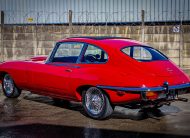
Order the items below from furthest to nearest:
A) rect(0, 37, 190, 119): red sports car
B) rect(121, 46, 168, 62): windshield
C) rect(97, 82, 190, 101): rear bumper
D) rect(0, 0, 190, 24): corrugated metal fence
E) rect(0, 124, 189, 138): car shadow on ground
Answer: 1. rect(0, 0, 190, 24): corrugated metal fence
2. rect(121, 46, 168, 62): windshield
3. rect(0, 37, 190, 119): red sports car
4. rect(97, 82, 190, 101): rear bumper
5. rect(0, 124, 189, 138): car shadow on ground

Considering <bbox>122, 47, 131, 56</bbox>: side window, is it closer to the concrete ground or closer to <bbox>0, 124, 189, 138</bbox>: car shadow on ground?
the concrete ground

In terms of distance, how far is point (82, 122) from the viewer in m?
7.44

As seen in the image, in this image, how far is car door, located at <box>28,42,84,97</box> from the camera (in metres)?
8.16

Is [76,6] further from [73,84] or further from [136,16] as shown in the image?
[73,84]

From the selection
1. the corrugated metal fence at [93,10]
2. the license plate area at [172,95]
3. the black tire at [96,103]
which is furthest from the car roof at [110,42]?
the corrugated metal fence at [93,10]

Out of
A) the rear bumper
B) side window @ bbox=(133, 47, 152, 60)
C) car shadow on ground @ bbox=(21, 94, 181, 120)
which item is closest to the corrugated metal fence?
side window @ bbox=(133, 47, 152, 60)

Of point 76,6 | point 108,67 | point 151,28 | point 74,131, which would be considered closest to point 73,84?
point 108,67

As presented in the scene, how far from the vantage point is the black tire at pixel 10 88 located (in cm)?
993

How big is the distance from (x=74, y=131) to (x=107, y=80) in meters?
1.12

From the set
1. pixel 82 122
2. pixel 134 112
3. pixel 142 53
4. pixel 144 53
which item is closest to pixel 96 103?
pixel 82 122

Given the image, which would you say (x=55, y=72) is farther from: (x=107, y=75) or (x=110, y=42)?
(x=107, y=75)

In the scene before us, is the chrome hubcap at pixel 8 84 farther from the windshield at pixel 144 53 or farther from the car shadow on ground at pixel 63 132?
the windshield at pixel 144 53

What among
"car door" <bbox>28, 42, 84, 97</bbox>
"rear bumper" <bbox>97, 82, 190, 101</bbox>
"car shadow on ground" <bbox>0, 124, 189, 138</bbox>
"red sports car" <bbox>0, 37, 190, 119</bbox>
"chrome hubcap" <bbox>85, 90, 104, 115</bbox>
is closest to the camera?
"car shadow on ground" <bbox>0, 124, 189, 138</bbox>

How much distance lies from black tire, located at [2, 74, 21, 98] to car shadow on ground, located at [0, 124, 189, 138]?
9.74ft
